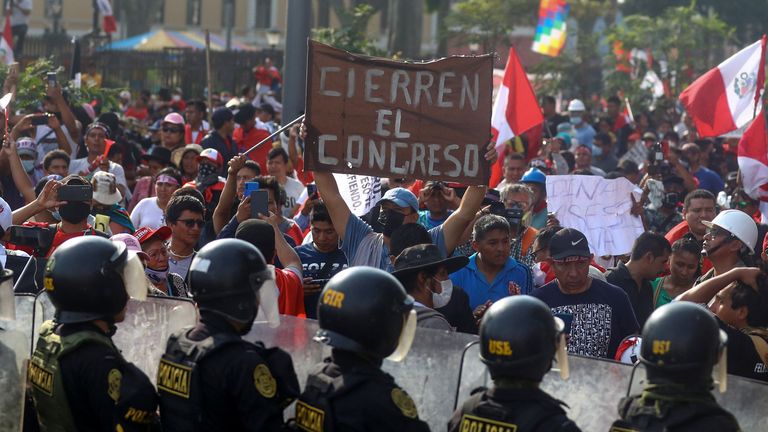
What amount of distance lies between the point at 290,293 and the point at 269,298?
2.11 m

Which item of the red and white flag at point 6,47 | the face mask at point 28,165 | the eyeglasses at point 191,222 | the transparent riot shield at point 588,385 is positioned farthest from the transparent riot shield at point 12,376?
the red and white flag at point 6,47

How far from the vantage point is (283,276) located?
21.8ft

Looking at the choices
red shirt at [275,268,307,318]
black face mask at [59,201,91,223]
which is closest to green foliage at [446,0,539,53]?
black face mask at [59,201,91,223]

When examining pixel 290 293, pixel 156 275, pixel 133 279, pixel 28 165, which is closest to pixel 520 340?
pixel 133 279

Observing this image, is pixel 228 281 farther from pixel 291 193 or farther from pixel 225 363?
pixel 291 193

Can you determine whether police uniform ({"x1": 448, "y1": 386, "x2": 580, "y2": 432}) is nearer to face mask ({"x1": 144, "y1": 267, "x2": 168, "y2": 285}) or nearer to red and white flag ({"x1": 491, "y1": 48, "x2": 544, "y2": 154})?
face mask ({"x1": 144, "y1": 267, "x2": 168, "y2": 285})

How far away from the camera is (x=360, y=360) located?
421 centimetres

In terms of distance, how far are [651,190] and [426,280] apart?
5.89 meters

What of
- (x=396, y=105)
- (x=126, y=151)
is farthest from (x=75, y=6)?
(x=396, y=105)

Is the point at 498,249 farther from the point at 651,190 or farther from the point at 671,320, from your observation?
the point at 651,190

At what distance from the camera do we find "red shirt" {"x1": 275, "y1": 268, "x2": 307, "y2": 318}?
6582 millimetres

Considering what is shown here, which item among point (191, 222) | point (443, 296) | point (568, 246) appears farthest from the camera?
point (191, 222)

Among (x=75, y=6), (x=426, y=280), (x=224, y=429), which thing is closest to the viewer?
(x=224, y=429)

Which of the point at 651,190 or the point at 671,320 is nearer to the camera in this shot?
the point at 671,320
